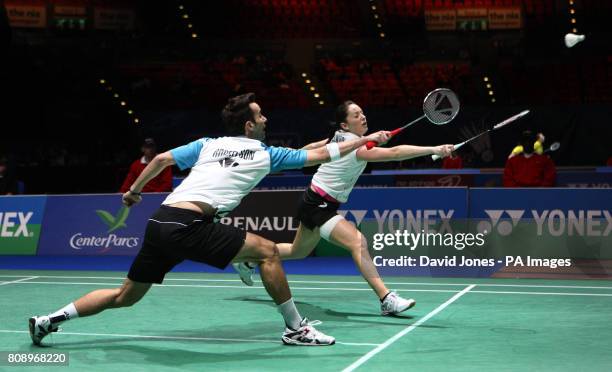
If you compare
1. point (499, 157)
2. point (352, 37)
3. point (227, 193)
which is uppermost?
point (352, 37)

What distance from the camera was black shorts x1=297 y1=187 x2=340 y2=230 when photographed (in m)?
7.62

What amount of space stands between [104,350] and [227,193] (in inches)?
52.5

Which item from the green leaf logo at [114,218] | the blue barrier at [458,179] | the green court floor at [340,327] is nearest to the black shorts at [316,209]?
the green court floor at [340,327]

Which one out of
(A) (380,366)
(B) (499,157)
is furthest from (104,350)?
(B) (499,157)

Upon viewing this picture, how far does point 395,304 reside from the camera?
277 inches

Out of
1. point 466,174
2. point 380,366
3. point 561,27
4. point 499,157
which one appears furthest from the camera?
point 561,27

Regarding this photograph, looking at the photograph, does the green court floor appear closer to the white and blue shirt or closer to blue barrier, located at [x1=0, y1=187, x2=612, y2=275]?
blue barrier, located at [x1=0, y1=187, x2=612, y2=275]

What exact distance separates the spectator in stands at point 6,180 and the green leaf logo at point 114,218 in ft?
8.65

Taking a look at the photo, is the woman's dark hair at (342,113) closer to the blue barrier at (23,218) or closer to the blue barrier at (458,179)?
the blue barrier at (23,218)

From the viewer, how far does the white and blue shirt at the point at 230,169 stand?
18.5 feet

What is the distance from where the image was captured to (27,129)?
22484mm

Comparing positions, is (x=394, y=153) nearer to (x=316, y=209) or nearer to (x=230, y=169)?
(x=316, y=209)

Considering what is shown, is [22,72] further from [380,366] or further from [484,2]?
[380,366]

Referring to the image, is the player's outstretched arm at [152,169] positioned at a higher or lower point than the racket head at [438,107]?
lower
